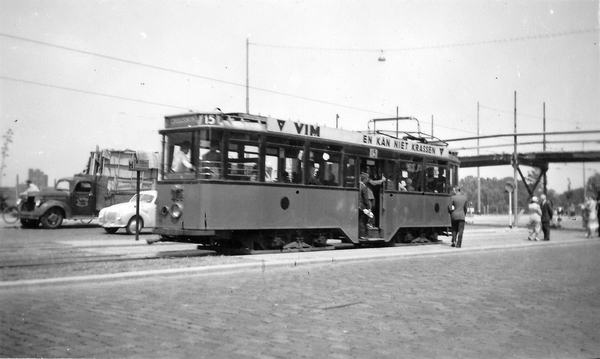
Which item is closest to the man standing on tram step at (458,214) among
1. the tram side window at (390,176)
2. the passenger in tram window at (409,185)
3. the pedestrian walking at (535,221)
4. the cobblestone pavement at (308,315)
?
the passenger in tram window at (409,185)

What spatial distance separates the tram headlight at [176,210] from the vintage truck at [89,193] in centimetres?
1047

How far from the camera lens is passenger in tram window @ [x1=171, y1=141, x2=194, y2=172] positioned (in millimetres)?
12996

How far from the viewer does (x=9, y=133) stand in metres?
12.8

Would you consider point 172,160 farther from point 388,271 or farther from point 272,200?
point 388,271

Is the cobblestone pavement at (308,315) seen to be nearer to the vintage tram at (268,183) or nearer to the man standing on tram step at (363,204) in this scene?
the vintage tram at (268,183)

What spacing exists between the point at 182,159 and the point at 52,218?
15302mm

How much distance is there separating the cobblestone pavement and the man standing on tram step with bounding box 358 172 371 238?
16.8 ft

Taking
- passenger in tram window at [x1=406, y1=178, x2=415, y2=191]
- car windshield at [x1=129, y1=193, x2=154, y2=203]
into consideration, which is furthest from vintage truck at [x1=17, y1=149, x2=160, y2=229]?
passenger in tram window at [x1=406, y1=178, x2=415, y2=191]

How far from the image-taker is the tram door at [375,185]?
54.7 feet

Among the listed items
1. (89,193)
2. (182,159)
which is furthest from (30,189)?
(182,159)

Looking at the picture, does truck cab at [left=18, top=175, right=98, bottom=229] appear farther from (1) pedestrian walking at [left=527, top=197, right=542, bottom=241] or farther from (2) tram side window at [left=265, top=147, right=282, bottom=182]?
(1) pedestrian walking at [left=527, top=197, right=542, bottom=241]

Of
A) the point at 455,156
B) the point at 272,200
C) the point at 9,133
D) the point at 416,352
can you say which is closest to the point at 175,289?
the point at 416,352

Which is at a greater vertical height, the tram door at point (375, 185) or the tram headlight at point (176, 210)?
the tram door at point (375, 185)

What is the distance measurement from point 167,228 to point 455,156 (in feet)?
38.3
